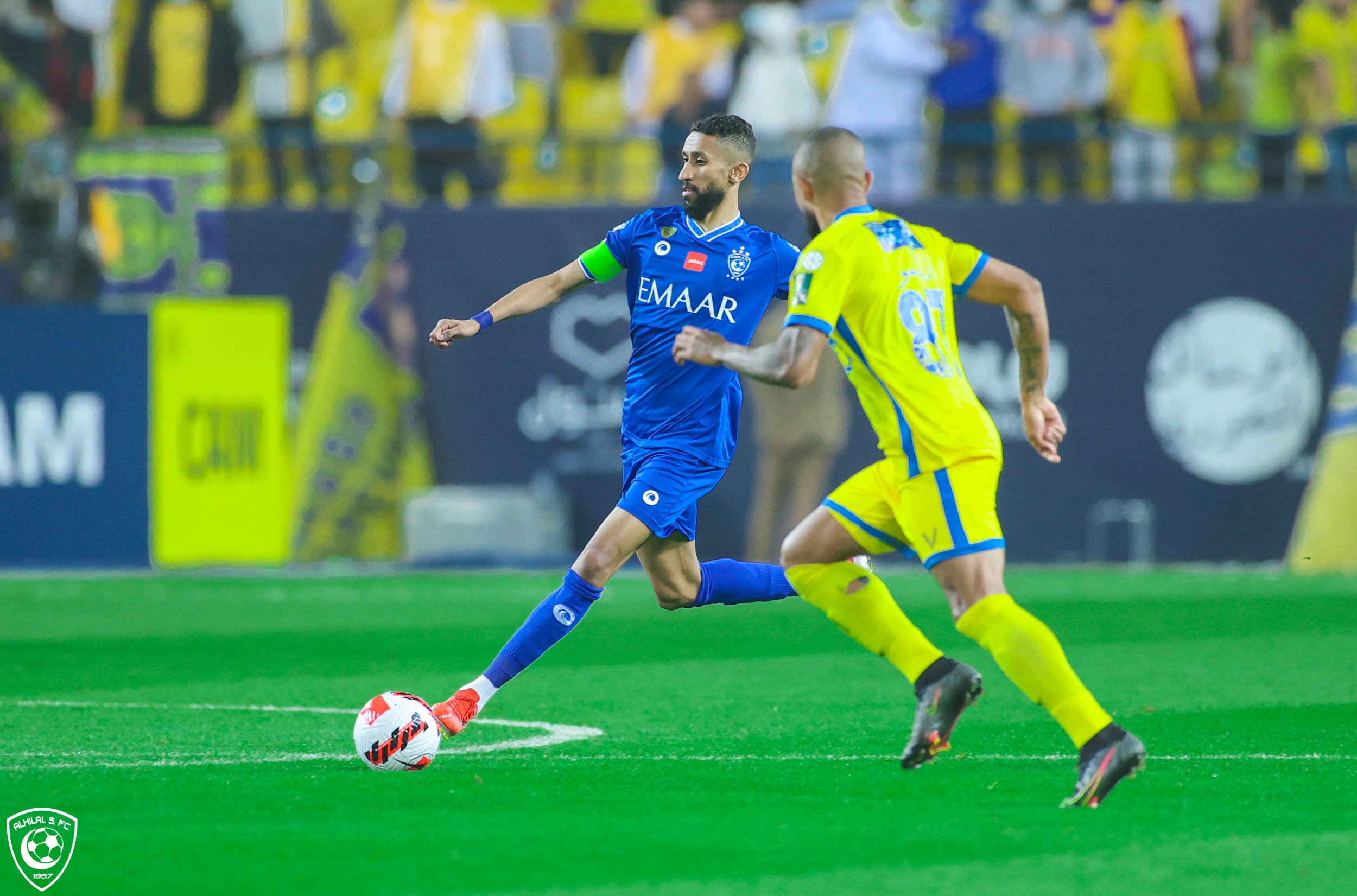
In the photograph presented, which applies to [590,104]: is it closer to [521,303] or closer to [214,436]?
[214,436]

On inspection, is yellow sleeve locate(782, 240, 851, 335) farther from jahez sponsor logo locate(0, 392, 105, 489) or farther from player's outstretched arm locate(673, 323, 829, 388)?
jahez sponsor logo locate(0, 392, 105, 489)

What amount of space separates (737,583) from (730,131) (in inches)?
68.4

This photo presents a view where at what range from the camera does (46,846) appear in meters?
4.91

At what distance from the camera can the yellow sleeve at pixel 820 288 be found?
554cm

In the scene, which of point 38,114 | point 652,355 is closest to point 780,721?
point 652,355

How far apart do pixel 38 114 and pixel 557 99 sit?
4519 millimetres

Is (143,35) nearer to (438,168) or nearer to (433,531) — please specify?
(438,168)

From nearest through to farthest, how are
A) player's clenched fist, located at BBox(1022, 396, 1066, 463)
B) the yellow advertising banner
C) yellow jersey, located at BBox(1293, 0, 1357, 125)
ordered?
player's clenched fist, located at BBox(1022, 396, 1066, 463), the yellow advertising banner, yellow jersey, located at BBox(1293, 0, 1357, 125)

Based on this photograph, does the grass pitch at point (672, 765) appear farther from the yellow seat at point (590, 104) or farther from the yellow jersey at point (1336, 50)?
the yellow seat at point (590, 104)

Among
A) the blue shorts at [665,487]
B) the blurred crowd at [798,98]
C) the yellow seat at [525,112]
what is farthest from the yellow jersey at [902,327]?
the yellow seat at [525,112]

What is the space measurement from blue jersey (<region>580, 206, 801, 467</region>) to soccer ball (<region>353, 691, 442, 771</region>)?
148 cm

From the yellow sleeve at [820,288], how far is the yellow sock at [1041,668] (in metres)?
0.96

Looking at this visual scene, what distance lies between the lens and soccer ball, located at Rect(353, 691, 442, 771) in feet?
20.0

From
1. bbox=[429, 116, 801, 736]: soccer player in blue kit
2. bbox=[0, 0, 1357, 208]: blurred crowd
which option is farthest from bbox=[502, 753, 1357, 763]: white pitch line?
bbox=[0, 0, 1357, 208]: blurred crowd
